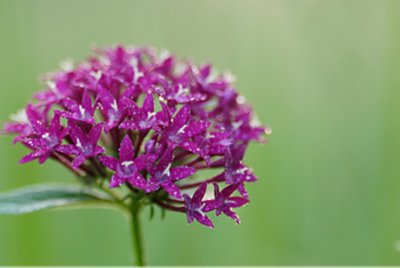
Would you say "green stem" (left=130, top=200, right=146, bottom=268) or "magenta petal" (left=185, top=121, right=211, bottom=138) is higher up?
"magenta petal" (left=185, top=121, right=211, bottom=138)

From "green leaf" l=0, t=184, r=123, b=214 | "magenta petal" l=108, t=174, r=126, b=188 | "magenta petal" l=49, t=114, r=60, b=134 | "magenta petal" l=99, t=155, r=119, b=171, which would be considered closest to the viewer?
→ "magenta petal" l=108, t=174, r=126, b=188

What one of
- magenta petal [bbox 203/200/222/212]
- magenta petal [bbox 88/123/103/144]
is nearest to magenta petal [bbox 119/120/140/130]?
magenta petal [bbox 88/123/103/144]

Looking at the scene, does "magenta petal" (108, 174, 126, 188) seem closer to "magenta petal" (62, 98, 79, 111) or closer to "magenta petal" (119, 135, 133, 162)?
"magenta petal" (119, 135, 133, 162)

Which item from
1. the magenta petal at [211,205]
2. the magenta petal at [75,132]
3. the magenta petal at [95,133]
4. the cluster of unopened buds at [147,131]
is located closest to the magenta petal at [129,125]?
the cluster of unopened buds at [147,131]

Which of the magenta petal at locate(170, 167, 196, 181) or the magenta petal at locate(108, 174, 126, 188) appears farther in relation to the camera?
the magenta petal at locate(170, 167, 196, 181)

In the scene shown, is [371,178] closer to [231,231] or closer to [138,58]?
[231,231]

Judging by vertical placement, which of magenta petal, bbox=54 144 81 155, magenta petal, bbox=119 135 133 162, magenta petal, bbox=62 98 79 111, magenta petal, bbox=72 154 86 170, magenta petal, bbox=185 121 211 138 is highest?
magenta petal, bbox=62 98 79 111

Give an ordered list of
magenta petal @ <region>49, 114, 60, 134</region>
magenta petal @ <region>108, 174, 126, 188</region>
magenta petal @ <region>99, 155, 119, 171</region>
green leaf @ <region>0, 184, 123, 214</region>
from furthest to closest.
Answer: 1. green leaf @ <region>0, 184, 123, 214</region>
2. magenta petal @ <region>49, 114, 60, 134</region>
3. magenta petal @ <region>99, 155, 119, 171</region>
4. magenta petal @ <region>108, 174, 126, 188</region>
